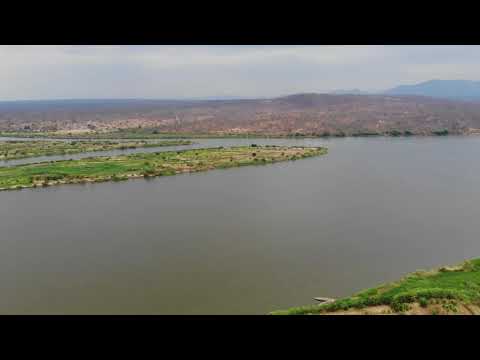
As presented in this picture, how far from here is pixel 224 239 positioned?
7.08 m

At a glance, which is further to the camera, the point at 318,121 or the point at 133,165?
the point at 318,121

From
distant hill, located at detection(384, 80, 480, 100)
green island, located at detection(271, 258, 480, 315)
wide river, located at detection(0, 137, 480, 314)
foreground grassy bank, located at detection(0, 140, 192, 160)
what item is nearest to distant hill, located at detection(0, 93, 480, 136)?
Answer: foreground grassy bank, located at detection(0, 140, 192, 160)

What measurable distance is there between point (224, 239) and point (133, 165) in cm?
866

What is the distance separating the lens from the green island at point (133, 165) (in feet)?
40.3

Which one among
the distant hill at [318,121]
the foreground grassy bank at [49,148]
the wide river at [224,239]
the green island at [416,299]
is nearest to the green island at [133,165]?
the wide river at [224,239]

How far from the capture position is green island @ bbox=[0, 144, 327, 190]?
40.3ft

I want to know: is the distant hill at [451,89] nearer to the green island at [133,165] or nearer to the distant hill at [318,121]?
the distant hill at [318,121]


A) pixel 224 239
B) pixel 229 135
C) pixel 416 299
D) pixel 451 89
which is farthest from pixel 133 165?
pixel 451 89

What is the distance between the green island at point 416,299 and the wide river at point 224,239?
1.65ft

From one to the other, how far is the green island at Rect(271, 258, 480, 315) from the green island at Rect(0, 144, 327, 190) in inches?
396

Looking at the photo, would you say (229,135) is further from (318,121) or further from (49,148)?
(49,148)
